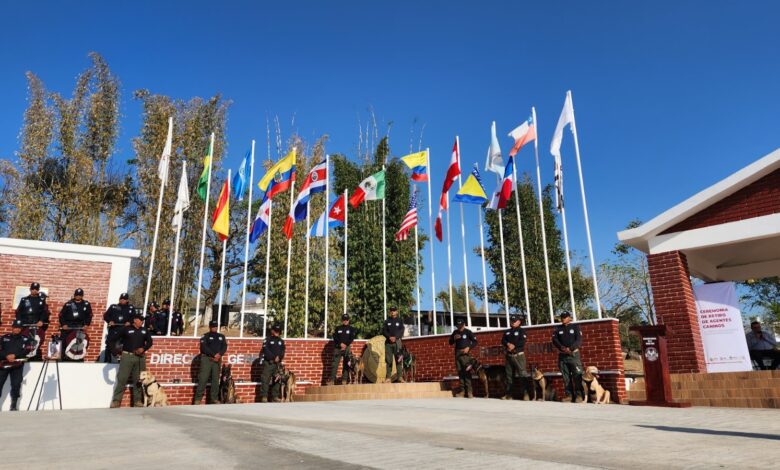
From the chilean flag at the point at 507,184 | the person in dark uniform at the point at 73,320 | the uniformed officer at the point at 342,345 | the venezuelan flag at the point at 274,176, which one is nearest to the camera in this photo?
the person in dark uniform at the point at 73,320

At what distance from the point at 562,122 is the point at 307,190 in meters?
8.34

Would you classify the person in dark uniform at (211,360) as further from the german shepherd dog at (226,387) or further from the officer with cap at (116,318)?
the officer with cap at (116,318)

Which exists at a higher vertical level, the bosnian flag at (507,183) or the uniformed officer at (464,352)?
the bosnian flag at (507,183)

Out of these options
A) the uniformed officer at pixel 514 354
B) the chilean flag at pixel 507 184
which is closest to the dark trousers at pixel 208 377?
the uniformed officer at pixel 514 354

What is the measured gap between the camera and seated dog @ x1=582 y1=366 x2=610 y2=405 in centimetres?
1093

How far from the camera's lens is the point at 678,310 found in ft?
40.0

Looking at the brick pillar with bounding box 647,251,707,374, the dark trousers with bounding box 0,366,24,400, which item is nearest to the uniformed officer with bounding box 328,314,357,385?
the dark trousers with bounding box 0,366,24,400

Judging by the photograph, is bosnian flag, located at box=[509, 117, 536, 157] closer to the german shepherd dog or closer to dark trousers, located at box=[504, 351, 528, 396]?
dark trousers, located at box=[504, 351, 528, 396]

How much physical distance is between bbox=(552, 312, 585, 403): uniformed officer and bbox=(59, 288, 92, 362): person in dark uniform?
36.5ft

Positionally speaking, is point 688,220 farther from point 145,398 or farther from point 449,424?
point 145,398

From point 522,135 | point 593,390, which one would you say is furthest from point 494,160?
point 593,390

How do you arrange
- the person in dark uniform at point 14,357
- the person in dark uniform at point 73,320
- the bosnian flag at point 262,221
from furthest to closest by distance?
the bosnian flag at point 262,221, the person in dark uniform at point 73,320, the person in dark uniform at point 14,357

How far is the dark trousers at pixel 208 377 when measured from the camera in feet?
41.9

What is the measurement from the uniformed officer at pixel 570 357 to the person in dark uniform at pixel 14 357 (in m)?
11.2
